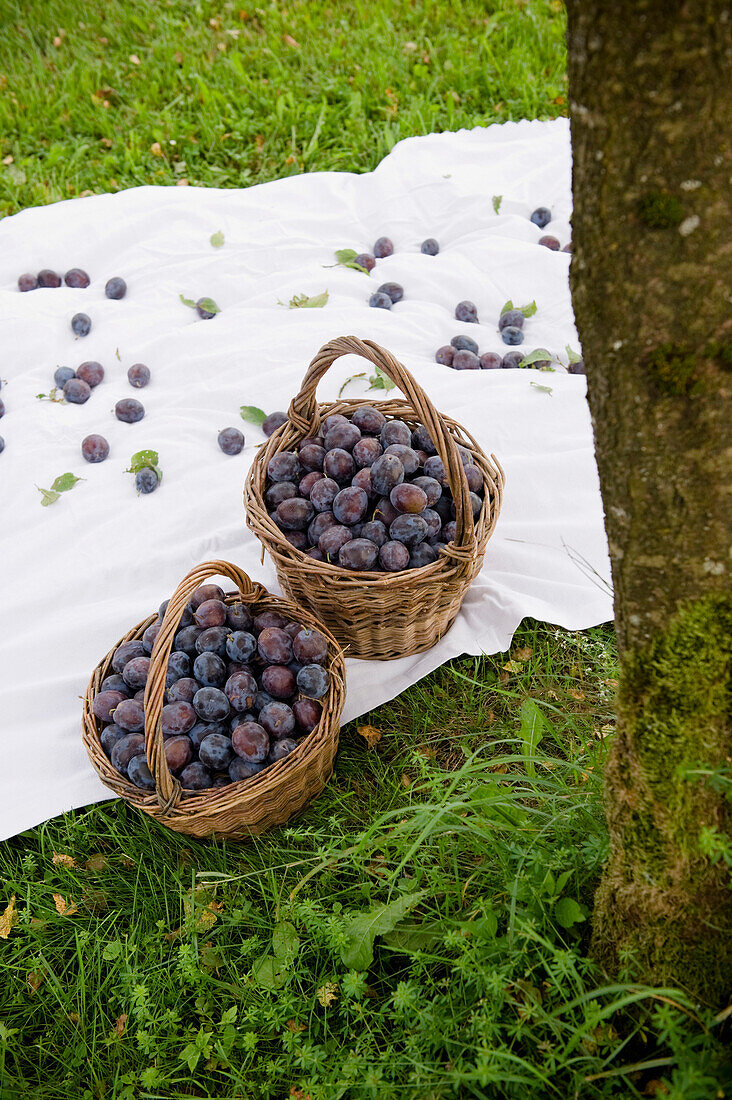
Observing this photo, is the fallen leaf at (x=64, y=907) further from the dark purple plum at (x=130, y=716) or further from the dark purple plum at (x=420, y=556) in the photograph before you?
the dark purple plum at (x=420, y=556)

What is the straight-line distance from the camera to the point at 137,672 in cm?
182

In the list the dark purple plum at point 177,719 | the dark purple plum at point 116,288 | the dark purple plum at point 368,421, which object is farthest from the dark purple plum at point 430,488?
the dark purple plum at point 116,288

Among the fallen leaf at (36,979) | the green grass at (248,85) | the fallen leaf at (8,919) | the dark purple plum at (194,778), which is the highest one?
the green grass at (248,85)

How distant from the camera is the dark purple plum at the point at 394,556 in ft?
6.02

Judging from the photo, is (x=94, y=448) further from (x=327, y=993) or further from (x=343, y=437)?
(x=327, y=993)

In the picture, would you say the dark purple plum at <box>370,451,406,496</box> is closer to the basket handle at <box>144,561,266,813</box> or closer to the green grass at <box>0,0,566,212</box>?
the basket handle at <box>144,561,266,813</box>

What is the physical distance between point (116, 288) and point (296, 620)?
1944 mm

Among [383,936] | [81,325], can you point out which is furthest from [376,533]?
[81,325]

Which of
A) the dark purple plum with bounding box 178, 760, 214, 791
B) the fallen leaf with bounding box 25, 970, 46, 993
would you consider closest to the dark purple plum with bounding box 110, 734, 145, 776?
the dark purple plum with bounding box 178, 760, 214, 791

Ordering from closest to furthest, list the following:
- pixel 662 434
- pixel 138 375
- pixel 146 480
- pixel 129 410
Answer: pixel 662 434, pixel 146 480, pixel 129 410, pixel 138 375

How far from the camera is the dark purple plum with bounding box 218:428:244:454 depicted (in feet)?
8.52

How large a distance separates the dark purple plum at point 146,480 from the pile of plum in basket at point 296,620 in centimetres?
56

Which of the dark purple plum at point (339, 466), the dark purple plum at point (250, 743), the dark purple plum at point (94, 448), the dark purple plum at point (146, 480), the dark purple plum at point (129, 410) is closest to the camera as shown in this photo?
the dark purple plum at point (250, 743)

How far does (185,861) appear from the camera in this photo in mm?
1811
